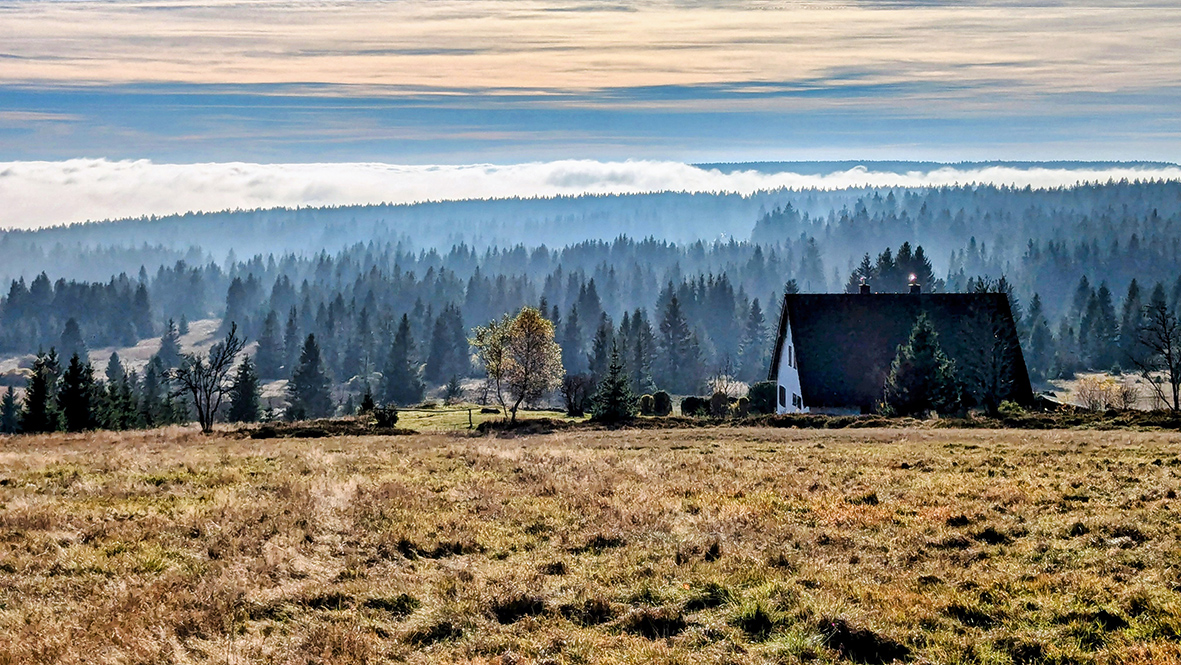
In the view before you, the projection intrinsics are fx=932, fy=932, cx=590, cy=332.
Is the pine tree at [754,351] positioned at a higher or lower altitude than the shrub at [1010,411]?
higher

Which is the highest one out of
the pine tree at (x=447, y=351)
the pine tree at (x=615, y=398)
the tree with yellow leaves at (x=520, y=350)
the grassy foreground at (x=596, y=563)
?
the pine tree at (x=447, y=351)

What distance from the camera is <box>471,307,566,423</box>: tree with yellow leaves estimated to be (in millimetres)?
59844

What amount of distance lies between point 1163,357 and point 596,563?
403 ft

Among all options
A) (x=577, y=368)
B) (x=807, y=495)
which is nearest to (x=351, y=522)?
(x=807, y=495)

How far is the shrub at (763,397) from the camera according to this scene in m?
65.3

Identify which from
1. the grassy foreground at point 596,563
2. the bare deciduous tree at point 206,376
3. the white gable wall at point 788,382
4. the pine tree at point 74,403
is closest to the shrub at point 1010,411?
the white gable wall at point 788,382

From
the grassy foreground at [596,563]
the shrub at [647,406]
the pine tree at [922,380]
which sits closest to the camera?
the grassy foreground at [596,563]

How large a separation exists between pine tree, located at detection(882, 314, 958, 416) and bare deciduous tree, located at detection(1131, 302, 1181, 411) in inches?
390

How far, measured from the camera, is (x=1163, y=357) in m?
114

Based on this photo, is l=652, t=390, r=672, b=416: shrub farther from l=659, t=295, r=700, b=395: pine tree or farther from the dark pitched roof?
l=659, t=295, r=700, b=395: pine tree

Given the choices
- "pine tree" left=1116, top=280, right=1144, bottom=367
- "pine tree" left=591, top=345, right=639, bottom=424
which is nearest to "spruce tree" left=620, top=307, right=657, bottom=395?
"pine tree" left=1116, top=280, right=1144, bottom=367

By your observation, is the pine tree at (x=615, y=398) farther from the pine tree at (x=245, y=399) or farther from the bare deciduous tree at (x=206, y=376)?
the pine tree at (x=245, y=399)

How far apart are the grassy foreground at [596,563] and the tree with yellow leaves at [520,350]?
125 ft

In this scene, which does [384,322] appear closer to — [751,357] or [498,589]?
[751,357]
